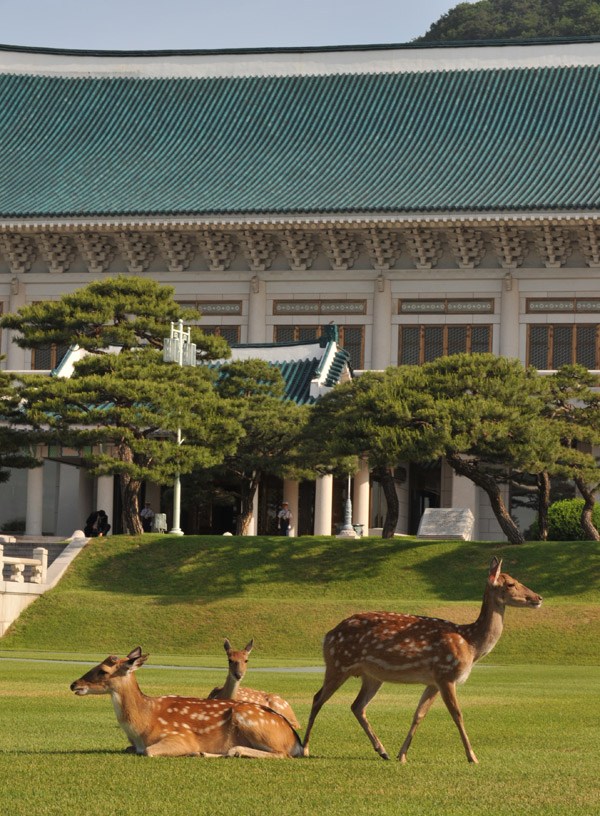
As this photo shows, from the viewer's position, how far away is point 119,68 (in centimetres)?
6688

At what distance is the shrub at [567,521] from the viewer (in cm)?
4478

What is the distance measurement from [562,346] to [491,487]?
1656 centimetres

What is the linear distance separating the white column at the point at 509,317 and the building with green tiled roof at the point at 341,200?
2.9 inches

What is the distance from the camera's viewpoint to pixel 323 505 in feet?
163

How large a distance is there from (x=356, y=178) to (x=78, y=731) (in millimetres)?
46053

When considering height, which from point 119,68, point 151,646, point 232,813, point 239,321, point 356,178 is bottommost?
point 151,646

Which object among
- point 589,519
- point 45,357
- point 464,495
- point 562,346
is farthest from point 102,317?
point 562,346

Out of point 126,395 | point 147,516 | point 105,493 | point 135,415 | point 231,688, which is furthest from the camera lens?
point 147,516

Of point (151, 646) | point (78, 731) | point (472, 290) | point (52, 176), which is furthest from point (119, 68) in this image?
point (78, 731)

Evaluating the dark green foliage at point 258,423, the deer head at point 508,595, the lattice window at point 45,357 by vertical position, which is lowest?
the deer head at point 508,595

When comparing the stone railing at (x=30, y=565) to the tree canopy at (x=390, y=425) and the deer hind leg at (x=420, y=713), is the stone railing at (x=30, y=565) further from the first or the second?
the deer hind leg at (x=420, y=713)

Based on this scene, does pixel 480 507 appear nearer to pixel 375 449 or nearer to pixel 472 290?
pixel 472 290

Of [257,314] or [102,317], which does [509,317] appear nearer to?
[257,314]

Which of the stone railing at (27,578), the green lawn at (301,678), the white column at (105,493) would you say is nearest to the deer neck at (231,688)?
the green lawn at (301,678)
